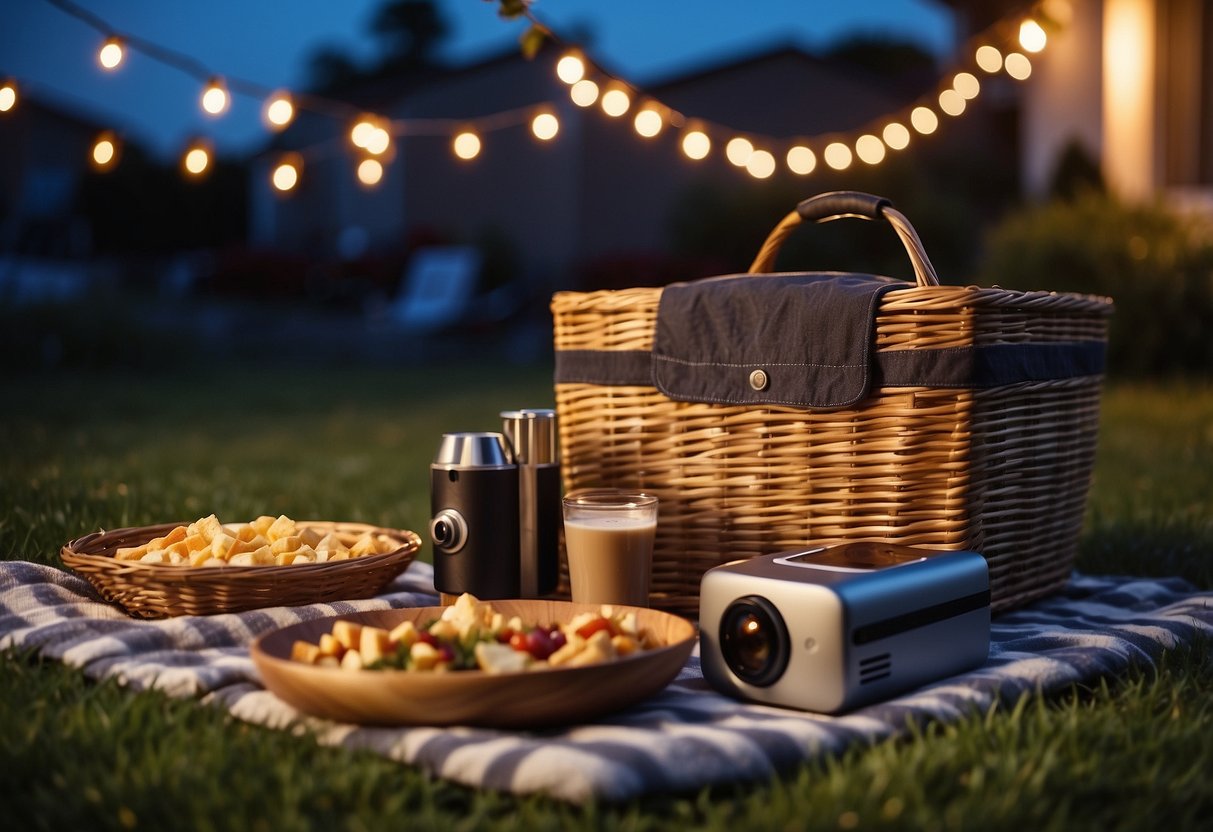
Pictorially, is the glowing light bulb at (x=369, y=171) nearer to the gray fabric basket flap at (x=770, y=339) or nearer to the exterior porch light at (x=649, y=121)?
the exterior porch light at (x=649, y=121)

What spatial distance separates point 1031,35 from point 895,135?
1.48ft

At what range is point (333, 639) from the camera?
5.21 feet

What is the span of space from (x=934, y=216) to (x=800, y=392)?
10.2 m

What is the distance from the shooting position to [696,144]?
313cm

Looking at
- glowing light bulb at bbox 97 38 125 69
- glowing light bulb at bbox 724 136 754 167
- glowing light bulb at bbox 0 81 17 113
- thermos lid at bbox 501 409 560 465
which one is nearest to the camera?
thermos lid at bbox 501 409 560 465

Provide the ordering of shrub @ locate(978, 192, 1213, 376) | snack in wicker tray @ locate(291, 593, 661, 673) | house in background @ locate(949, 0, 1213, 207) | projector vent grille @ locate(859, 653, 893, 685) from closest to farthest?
1. snack in wicker tray @ locate(291, 593, 661, 673)
2. projector vent grille @ locate(859, 653, 893, 685)
3. shrub @ locate(978, 192, 1213, 376)
4. house in background @ locate(949, 0, 1213, 207)

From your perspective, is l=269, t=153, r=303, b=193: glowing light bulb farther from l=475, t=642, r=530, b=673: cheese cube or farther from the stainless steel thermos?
l=475, t=642, r=530, b=673: cheese cube

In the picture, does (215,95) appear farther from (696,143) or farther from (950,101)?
(950,101)

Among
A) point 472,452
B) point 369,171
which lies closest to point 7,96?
point 369,171

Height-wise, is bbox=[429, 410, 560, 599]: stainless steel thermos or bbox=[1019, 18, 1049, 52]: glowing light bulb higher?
bbox=[1019, 18, 1049, 52]: glowing light bulb

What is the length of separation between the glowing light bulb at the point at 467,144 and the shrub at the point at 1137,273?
11.4ft

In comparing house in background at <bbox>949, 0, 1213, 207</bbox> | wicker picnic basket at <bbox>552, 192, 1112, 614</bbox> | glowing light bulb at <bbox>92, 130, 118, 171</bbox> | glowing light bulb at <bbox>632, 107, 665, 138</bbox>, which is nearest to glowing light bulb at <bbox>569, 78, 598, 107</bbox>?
glowing light bulb at <bbox>632, 107, 665, 138</bbox>

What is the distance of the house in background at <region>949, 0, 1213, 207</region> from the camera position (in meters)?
7.72

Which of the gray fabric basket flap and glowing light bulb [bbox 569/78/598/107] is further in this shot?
glowing light bulb [bbox 569/78/598/107]
